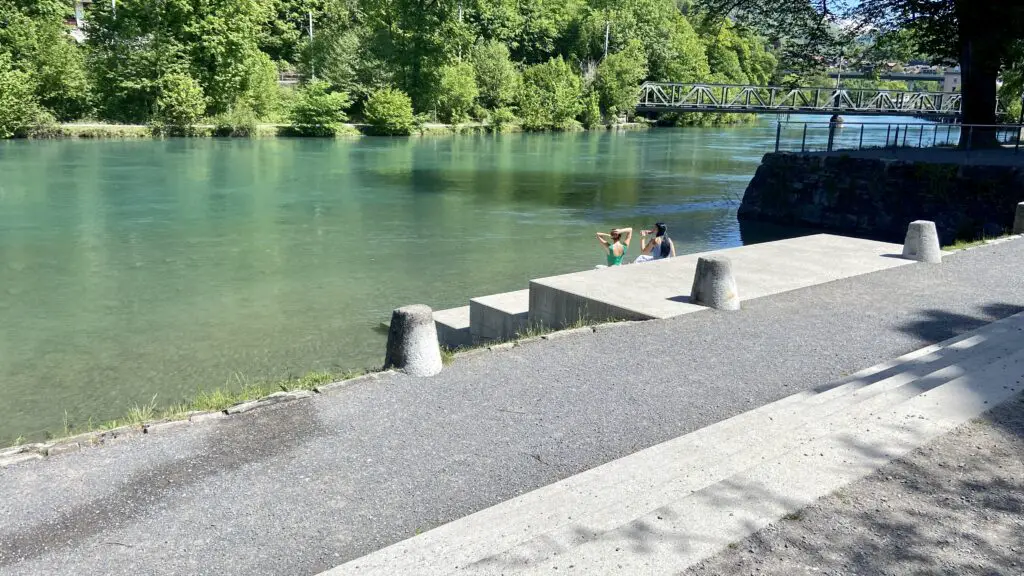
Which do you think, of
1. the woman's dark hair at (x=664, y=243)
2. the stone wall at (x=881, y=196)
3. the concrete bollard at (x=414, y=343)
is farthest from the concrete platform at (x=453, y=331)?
the stone wall at (x=881, y=196)

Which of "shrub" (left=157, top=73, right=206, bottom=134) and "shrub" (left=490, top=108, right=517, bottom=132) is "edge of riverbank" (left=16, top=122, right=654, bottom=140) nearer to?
"shrub" (left=490, top=108, right=517, bottom=132)

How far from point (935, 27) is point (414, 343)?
→ 1186 inches

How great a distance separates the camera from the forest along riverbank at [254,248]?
12359 millimetres

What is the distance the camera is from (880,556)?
437 cm

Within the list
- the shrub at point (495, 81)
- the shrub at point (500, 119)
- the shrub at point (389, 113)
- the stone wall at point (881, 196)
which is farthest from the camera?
the shrub at point (495, 81)

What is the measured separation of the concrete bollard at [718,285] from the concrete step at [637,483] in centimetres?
282

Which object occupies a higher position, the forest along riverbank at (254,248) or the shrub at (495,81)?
the shrub at (495,81)

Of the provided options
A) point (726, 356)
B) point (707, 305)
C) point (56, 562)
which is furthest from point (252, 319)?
point (56, 562)

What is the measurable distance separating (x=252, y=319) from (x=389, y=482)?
1021 cm

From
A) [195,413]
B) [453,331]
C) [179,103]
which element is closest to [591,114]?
[179,103]

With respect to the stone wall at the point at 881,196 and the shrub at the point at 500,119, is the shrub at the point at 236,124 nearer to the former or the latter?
the shrub at the point at 500,119

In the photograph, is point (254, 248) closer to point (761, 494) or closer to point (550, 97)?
point (761, 494)

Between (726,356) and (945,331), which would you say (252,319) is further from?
(945,331)

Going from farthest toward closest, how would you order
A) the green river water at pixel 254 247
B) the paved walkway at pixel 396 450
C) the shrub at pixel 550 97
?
1. the shrub at pixel 550 97
2. the green river water at pixel 254 247
3. the paved walkway at pixel 396 450
